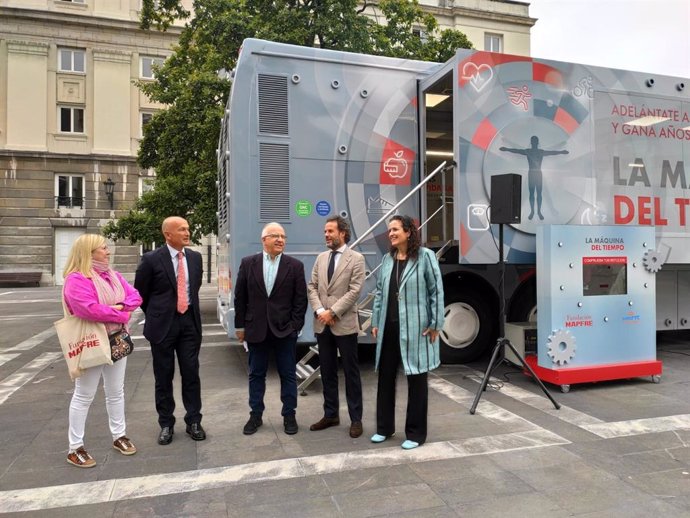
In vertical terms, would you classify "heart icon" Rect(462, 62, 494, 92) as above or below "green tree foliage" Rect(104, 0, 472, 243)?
below

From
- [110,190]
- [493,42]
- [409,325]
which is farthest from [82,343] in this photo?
[493,42]

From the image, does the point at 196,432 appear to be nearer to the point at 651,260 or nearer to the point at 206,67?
the point at 651,260

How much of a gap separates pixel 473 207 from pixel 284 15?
8.37 m

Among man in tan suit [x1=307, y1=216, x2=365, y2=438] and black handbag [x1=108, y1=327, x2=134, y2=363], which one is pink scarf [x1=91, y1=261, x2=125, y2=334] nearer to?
black handbag [x1=108, y1=327, x2=134, y2=363]

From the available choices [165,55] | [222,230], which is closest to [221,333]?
[222,230]

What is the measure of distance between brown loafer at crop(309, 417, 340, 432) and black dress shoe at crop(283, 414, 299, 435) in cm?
15

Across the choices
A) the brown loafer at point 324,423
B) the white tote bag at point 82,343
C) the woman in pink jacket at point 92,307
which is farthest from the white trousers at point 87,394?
the brown loafer at point 324,423

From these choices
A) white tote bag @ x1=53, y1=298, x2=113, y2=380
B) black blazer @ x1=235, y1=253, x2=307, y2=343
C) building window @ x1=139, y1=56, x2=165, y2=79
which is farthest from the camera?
building window @ x1=139, y1=56, x2=165, y2=79

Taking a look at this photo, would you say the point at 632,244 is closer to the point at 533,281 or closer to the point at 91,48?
the point at 533,281

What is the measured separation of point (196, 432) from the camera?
4.27 m

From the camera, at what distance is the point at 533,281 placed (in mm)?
7043

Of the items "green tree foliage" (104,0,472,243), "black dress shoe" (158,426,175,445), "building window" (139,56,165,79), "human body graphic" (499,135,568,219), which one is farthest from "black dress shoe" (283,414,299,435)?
"building window" (139,56,165,79)

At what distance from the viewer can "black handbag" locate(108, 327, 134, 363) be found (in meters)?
3.80

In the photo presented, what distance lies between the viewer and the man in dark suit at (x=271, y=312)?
171 inches
